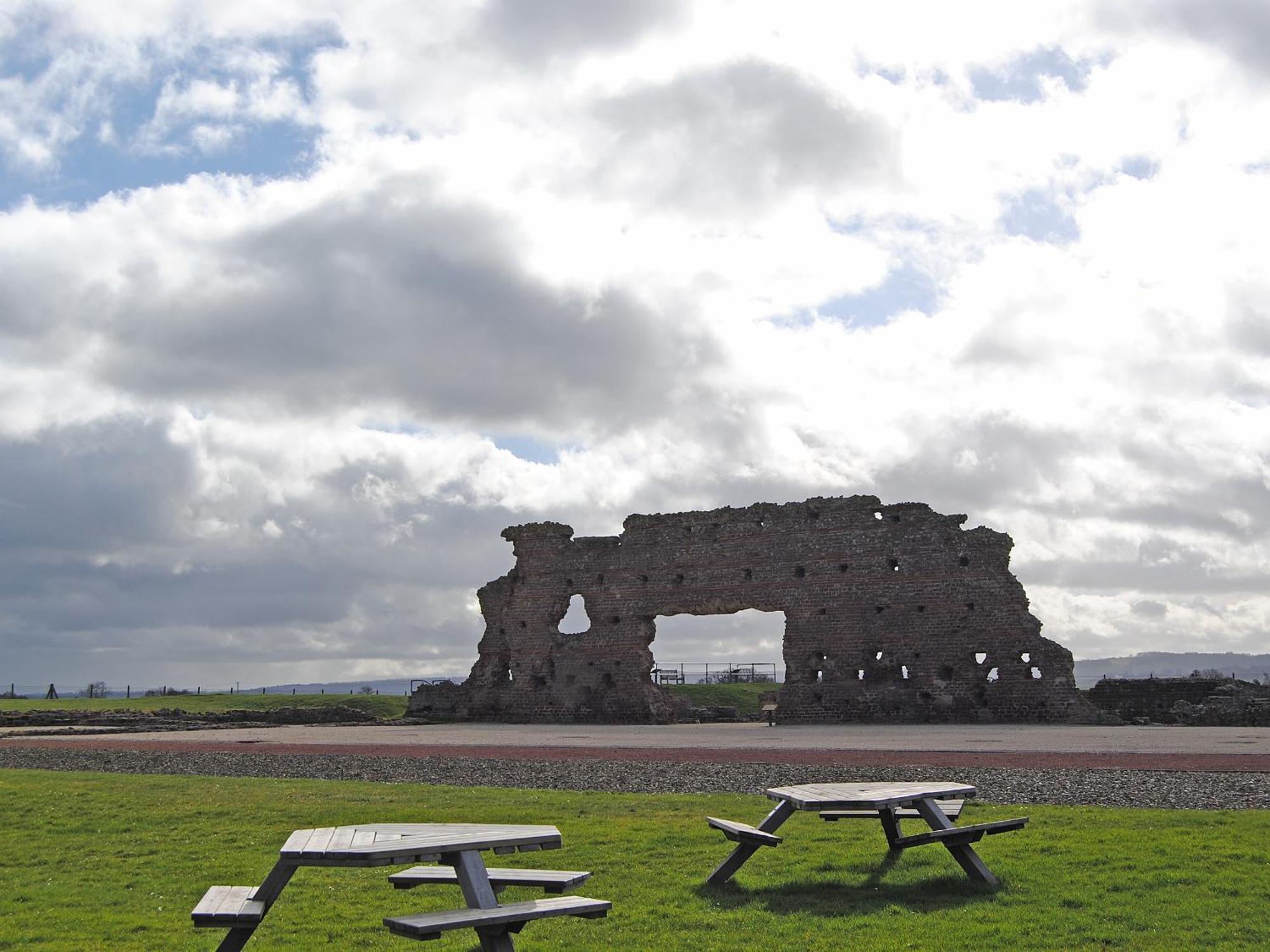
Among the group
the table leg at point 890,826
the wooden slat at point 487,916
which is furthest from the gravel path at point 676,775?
the wooden slat at point 487,916

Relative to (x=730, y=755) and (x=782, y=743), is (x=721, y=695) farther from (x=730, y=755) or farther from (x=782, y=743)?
(x=730, y=755)

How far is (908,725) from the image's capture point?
2908 centimetres

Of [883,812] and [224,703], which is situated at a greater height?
[883,812]

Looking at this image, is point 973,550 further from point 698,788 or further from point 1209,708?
point 698,788

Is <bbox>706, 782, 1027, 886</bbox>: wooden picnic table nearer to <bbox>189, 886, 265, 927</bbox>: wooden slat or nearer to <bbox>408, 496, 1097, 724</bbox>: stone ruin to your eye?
<bbox>189, 886, 265, 927</bbox>: wooden slat

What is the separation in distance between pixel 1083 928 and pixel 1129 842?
2.53 m

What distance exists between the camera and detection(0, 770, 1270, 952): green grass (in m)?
7.00

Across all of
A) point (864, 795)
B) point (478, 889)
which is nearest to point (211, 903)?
point (478, 889)

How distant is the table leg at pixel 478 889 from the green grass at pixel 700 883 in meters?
1.38

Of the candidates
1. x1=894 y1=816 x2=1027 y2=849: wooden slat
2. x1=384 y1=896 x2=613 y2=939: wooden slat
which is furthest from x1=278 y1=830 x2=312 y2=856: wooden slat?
x1=894 y1=816 x2=1027 y2=849: wooden slat

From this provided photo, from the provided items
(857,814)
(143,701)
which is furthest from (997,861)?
(143,701)

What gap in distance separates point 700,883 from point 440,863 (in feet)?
9.78

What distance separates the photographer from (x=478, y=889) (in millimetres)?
5723

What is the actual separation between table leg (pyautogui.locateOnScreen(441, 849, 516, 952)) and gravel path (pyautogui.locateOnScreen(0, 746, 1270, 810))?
750 centimetres
